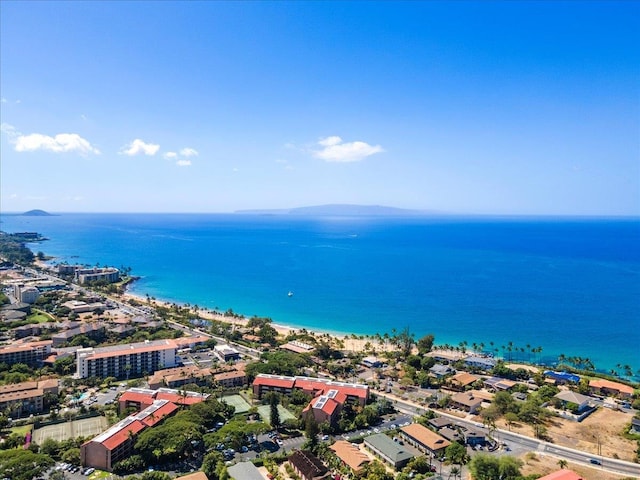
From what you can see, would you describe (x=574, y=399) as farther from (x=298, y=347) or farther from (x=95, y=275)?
(x=95, y=275)

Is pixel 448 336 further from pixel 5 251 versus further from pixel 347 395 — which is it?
pixel 5 251

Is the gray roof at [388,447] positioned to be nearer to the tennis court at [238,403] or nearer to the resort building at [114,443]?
the tennis court at [238,403]

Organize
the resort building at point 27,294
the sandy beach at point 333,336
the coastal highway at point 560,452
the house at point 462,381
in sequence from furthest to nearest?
the resort building at point 27,294
the sandy beach at point 333,336
the house at point 462,381
the coastal highway at point 560,452

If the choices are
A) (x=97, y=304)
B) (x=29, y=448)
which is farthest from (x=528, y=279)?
(x=29, y=448)

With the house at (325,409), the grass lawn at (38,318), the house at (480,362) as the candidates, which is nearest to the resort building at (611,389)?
the house at (480,362)

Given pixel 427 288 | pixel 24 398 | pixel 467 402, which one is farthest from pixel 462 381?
pixel 427 288

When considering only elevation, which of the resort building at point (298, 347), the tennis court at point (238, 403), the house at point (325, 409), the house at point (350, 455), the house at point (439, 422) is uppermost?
the house at point (325, 409)

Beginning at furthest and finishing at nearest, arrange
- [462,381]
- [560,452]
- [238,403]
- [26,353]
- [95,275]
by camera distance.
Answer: [95,275] < [26,353] < [462,381] < [238,403] < [560,452]
